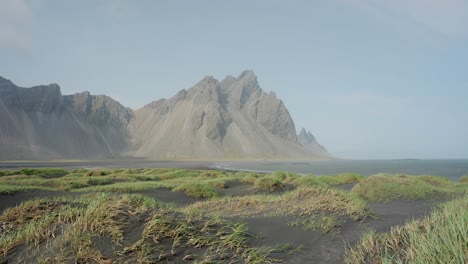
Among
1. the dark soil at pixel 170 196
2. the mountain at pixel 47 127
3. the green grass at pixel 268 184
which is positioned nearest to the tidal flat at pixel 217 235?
the dark soil at pixel 170 196

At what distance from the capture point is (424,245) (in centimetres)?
596

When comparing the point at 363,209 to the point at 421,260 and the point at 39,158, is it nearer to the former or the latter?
the point at 421,260

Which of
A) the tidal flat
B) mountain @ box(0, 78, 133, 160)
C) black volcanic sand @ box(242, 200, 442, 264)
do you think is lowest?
black volcanic sand @ box(242, 200, 442, 264)

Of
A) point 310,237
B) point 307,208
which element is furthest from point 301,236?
point 307,208

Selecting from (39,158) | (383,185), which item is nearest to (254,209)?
(383,185)

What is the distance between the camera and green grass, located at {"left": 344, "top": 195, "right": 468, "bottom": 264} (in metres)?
5.45

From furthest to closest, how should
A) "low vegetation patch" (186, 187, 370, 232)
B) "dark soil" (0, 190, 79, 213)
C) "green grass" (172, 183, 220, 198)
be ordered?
1. "green grass" (172, 183, 220, 198)
2. "dark soil" (0, 190, 79, 213)
3. "low vegetation patch" (186, 187, 370, 232)

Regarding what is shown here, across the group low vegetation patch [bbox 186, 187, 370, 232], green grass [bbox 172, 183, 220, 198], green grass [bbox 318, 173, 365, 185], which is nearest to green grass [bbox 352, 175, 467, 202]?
low vegetation patch [bbox 186, 187, 370, 232]

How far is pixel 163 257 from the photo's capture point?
7188mm

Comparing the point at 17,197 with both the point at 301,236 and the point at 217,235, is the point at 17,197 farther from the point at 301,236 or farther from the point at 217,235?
the point at 301,236

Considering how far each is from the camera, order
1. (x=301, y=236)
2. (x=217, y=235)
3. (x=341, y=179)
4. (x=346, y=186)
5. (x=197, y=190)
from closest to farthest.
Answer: (x=217, y=235) → (x=301, y=236) → (x=197, y=190) → (x=346, y=186) → (x=341, y=179)

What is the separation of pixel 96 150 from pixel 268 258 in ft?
610

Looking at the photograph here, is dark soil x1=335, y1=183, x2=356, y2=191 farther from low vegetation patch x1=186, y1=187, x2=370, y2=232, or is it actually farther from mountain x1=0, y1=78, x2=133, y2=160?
mountain x1=0, y1=78, x2=133, y2=160

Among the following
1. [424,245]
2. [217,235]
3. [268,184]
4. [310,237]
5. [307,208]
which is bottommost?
[268,184]
